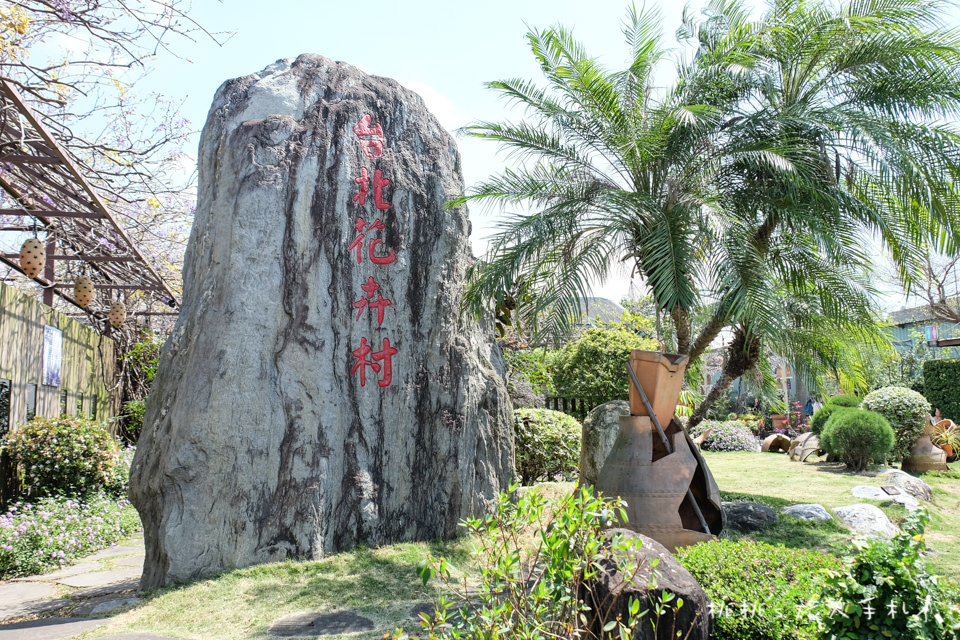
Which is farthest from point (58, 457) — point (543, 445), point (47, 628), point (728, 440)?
point (728, 440)

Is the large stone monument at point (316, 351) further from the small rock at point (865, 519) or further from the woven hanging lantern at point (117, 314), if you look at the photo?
the woven hanging lantern at point (117, 314)

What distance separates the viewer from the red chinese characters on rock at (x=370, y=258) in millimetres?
6738

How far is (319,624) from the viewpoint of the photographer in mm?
4902

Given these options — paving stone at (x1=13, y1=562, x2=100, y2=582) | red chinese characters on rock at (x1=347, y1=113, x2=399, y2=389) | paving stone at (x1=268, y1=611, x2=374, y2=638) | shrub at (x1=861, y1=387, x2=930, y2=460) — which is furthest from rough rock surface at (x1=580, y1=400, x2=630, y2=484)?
shrub at (x1=861, y1=387, x2=930, y2=460)

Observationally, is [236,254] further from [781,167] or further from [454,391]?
[781,167]

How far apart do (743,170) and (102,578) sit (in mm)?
8460

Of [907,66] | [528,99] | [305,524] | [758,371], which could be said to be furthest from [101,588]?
[907,66]

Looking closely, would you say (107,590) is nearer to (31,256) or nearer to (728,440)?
(31,256)

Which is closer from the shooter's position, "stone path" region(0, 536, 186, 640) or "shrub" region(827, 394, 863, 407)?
"stone path" region(0, 536, 186, 640)

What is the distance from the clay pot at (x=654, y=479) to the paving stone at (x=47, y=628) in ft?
13.3

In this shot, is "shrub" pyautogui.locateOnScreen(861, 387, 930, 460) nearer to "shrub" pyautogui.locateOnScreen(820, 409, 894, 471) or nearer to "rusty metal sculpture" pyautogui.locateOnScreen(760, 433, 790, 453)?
"shrub" pyautogui.locateOnScreen(820, 409, 894, 471)

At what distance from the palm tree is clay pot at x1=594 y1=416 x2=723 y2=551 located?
1560 millimetres

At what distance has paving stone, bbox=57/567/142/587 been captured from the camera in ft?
20.8

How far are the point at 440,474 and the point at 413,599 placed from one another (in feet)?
5.05
